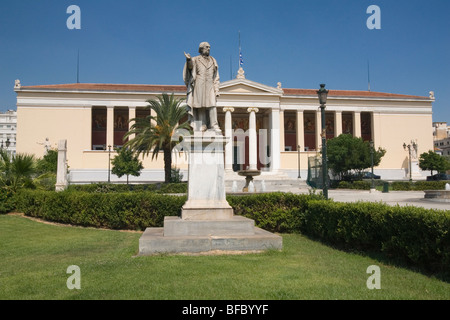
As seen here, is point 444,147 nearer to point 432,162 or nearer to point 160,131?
point 432,162

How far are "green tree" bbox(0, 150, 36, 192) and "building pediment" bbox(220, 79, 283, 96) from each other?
29.6 meters

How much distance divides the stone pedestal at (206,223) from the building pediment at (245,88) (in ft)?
121

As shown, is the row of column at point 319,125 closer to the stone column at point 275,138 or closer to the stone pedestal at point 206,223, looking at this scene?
the stone column at point 275,138

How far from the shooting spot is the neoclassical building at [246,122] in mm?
43656

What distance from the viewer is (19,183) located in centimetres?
1708

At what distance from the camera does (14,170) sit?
16906 millimetres

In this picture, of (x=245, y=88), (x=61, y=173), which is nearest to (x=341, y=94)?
(x=245, y=88)

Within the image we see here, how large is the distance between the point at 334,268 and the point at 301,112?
4347 cm

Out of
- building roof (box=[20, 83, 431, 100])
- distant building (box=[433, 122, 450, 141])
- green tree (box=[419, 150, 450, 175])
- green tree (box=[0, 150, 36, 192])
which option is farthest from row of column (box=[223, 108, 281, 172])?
distant building (box=[433, 122, 450, 141])

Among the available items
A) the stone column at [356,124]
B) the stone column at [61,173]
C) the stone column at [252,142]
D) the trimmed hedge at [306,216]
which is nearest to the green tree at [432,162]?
the stone column at [356,124]

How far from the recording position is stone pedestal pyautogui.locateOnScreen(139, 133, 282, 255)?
23.2 feet

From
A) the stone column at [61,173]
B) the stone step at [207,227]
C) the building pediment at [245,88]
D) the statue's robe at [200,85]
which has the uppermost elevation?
the building pediment at [245,88]
